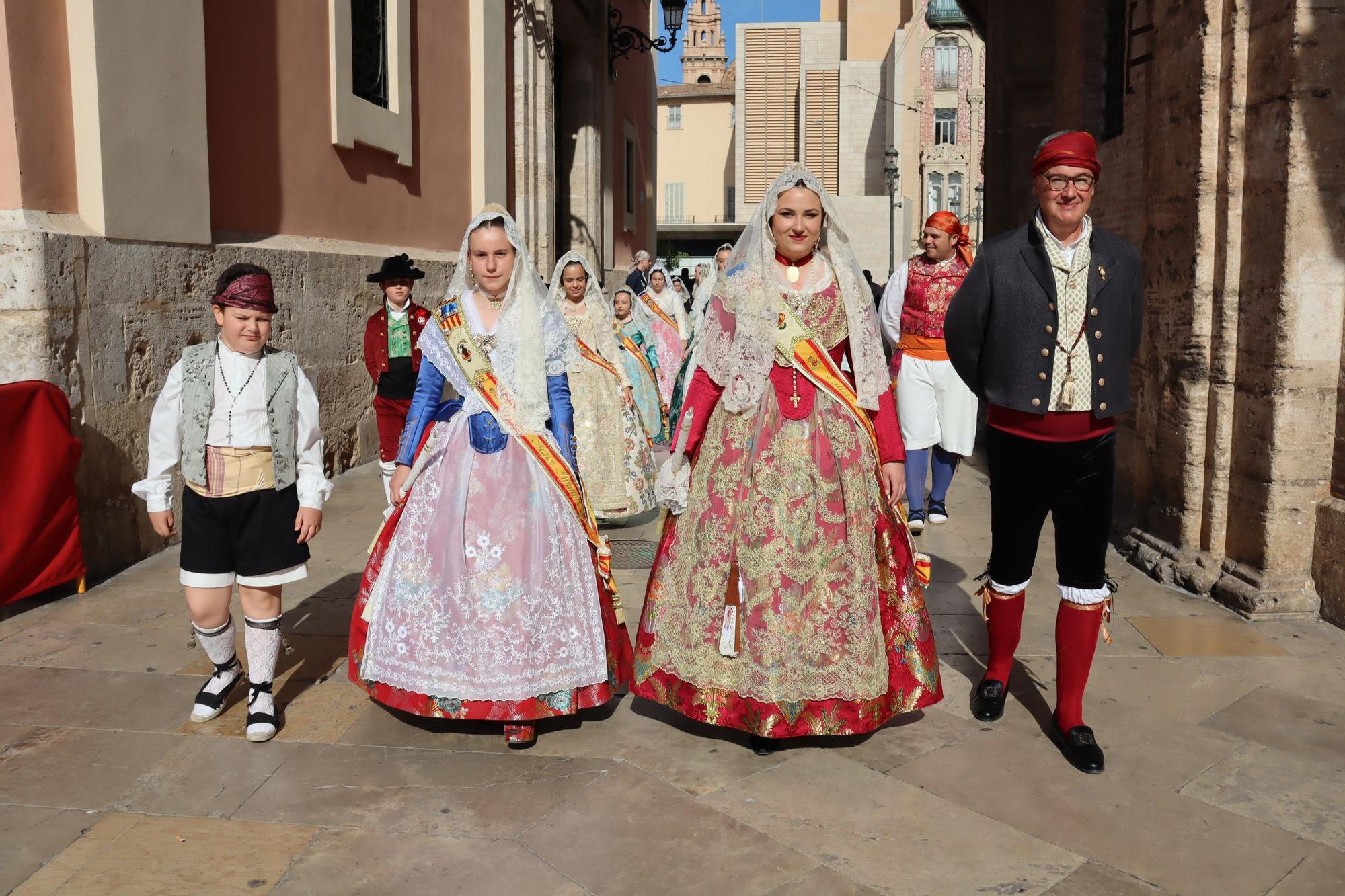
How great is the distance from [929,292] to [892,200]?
2277 centimetres

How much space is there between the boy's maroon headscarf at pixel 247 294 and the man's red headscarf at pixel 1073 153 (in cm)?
248

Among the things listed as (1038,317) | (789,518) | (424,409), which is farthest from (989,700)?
(424,409)

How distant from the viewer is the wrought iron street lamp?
1545 cm

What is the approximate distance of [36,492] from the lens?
5223 mm

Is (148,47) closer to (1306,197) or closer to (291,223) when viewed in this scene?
(291,223)

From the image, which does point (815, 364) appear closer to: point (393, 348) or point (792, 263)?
point (792, 263)

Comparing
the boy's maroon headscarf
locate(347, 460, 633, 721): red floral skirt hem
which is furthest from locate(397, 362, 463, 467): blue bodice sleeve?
the boy's maroon headscarf

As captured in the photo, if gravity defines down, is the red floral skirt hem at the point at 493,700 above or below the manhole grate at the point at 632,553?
above

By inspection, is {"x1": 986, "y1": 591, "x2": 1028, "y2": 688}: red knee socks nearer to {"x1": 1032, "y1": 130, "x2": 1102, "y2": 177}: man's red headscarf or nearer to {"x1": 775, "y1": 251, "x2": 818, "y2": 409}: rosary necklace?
{"x1": 775, "y1": 251, "x2": 818, "y2": 409}: rosary necklace

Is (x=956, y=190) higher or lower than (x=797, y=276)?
higher

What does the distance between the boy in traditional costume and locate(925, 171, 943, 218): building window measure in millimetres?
42157

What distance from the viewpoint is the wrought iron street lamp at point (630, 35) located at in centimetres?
1545

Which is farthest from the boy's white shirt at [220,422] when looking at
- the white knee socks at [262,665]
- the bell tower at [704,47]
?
the bell tower at [704,47]

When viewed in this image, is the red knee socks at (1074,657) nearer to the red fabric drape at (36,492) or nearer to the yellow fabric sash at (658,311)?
the red fabric drape at (36,492)
